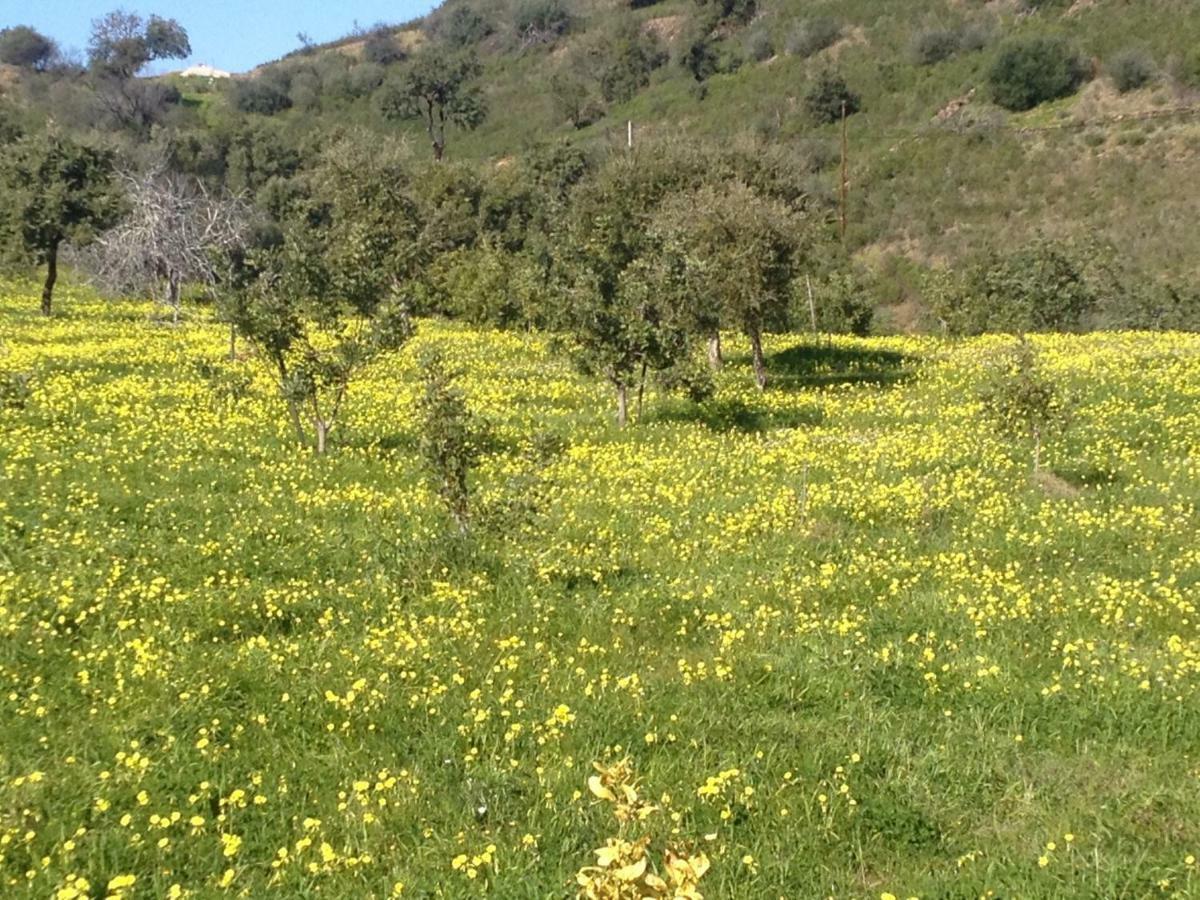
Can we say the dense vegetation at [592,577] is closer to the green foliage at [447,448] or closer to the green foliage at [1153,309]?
the green foliage at [447,448]

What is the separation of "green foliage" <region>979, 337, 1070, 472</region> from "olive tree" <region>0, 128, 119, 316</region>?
30.0 metres

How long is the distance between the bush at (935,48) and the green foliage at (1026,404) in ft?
254

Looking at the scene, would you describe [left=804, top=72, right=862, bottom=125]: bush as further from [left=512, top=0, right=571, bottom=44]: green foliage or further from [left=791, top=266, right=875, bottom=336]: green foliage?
[left=512, top=0, right=571, bottom=44]: green foliage

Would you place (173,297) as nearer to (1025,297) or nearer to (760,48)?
(1025,297)

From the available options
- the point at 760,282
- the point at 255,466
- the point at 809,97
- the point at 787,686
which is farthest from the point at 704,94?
the point at 787,686

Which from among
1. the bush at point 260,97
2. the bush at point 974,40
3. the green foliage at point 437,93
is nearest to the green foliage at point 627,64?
the green foliage at point 437,93

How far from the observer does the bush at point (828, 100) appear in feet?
261

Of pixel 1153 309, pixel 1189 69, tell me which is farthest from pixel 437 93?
pixel 1153 309

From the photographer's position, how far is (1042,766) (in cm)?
A: 665

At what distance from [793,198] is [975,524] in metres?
23.0

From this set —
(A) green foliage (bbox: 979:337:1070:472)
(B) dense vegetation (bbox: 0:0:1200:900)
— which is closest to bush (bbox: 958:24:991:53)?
(B) dense vegetation (bbox: 0:0:1200:900)

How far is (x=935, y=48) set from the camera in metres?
83.8

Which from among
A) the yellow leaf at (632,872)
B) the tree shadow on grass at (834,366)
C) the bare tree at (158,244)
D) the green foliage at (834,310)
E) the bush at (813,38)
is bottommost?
the tree shadow on grass at (834,366)

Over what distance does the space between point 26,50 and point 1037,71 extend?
116 meters
